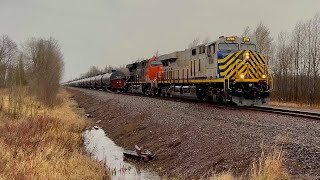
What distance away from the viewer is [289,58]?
34.7 meters

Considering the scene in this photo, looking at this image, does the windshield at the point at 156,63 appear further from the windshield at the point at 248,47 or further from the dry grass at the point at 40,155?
the dry grass at the point at 40,155

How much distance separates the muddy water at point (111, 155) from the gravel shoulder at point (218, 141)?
1.40 feet

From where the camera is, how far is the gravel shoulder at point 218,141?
25.2 ft

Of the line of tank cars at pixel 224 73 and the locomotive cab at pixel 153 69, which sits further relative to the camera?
the locomotive cab at pixel 153 69

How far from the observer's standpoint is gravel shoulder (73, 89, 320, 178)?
7.68m

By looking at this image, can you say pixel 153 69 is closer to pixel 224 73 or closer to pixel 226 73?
pixel 224 73

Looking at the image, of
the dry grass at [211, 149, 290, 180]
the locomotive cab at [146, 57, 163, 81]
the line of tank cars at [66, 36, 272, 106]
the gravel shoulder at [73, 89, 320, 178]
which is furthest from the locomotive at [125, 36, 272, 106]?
the dry grass at [211, 149, 290, 180]

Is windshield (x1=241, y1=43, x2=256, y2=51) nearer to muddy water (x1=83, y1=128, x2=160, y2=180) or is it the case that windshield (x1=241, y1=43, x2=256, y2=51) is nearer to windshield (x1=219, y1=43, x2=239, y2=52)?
windshield (x1=219, y1=43, x2=239, y2=52)

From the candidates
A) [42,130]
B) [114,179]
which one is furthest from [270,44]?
[114,179]

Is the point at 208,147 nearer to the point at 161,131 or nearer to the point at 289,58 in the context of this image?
the point at 161,131

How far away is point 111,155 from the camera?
42.6 feet

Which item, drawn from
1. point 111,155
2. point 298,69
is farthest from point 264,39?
point 111,155

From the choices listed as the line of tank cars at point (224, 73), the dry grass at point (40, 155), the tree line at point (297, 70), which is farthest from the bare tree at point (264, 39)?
the dry grass at point (40, 155)

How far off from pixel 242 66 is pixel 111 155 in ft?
26.7
